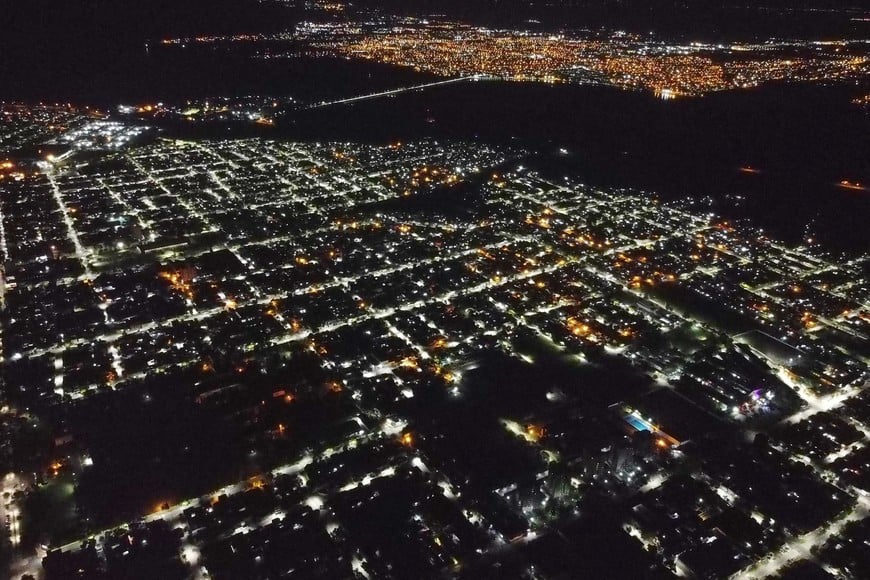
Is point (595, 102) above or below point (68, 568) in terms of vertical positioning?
above

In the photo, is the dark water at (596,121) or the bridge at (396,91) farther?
the bridge at (396,91)

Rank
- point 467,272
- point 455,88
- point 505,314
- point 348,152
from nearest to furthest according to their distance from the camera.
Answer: point 505,314 < point 467,272 < point 348,152 < point 455,88

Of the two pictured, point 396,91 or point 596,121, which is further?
point 396,91

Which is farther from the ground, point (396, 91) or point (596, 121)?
point (396, 91)

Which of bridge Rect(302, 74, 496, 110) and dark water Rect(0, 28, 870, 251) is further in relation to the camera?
bridge Rect(302, 74, 496, 110)

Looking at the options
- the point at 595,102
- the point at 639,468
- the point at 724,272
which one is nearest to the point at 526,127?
the point at 595,102

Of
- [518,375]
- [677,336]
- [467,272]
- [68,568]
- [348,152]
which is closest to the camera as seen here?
[68,568]

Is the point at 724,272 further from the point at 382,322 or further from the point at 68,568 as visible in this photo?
the point at 68,568

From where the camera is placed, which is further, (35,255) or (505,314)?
(35,255)

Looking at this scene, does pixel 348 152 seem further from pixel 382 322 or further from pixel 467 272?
pixel 382 322

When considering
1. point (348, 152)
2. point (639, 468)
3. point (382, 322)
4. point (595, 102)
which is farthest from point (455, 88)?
point (639, 468)
